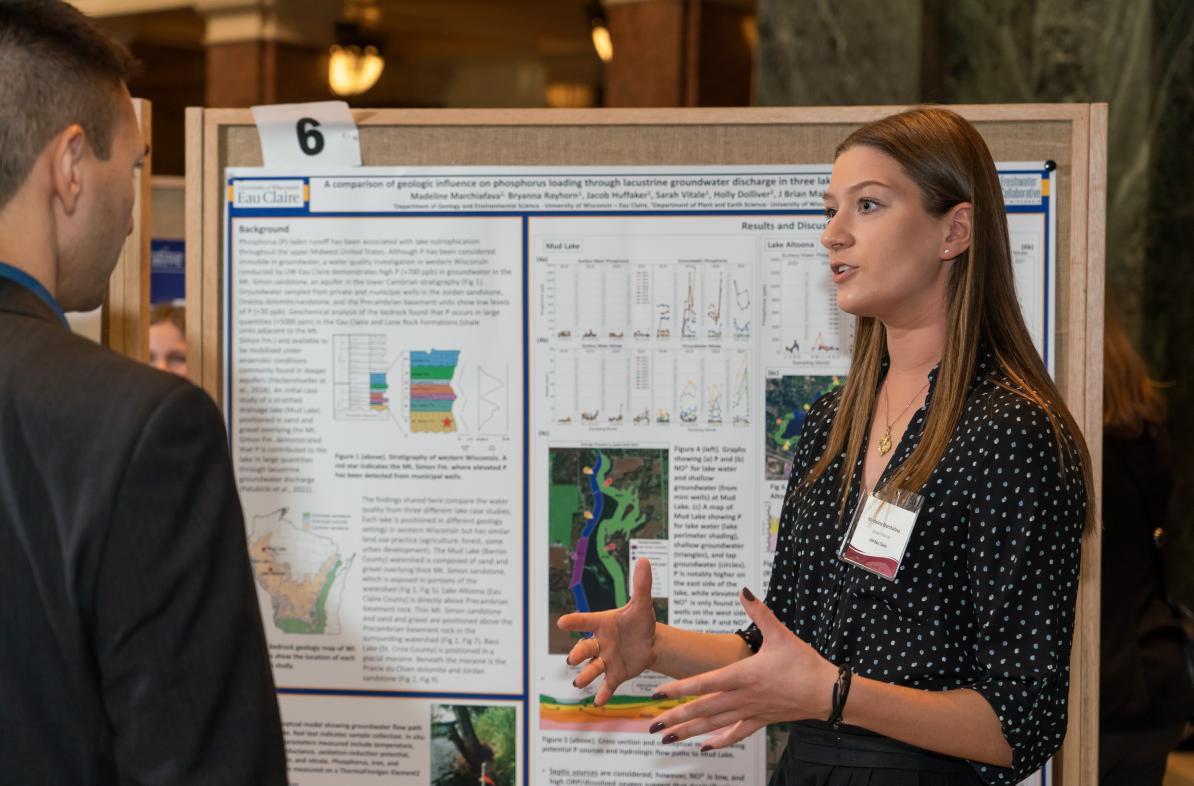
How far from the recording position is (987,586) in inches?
56.6

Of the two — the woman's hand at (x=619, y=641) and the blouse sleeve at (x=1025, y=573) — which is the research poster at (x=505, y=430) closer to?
the woman's hand at (x=619, y=641)

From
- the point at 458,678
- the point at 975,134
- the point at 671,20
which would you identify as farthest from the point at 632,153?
the point at 671,20

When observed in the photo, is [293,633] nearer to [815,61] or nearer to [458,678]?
[458,678]

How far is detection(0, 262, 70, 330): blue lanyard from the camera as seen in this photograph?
109 cm

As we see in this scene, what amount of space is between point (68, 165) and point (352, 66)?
7283mm

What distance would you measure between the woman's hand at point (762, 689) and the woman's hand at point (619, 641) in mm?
217

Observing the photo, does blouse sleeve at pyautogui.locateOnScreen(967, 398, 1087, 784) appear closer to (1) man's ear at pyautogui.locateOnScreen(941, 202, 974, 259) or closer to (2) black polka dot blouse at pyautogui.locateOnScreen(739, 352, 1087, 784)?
(2) black polka dot blouse at pyautogui.locateOnScreen(739, 352, 1087, 784)

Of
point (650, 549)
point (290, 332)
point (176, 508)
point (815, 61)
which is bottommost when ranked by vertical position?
point (650, 549)

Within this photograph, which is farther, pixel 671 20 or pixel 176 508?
pixel 671 20

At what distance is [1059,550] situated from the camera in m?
1.44

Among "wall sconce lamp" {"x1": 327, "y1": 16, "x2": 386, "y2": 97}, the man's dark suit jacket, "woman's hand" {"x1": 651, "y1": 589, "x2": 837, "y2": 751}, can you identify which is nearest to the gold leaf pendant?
"woman's hand" {"x1": 651, "y1": 589, "x2": 837, "y2": 751}

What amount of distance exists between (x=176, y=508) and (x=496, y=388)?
3.61 ft

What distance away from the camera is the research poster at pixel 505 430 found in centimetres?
207
